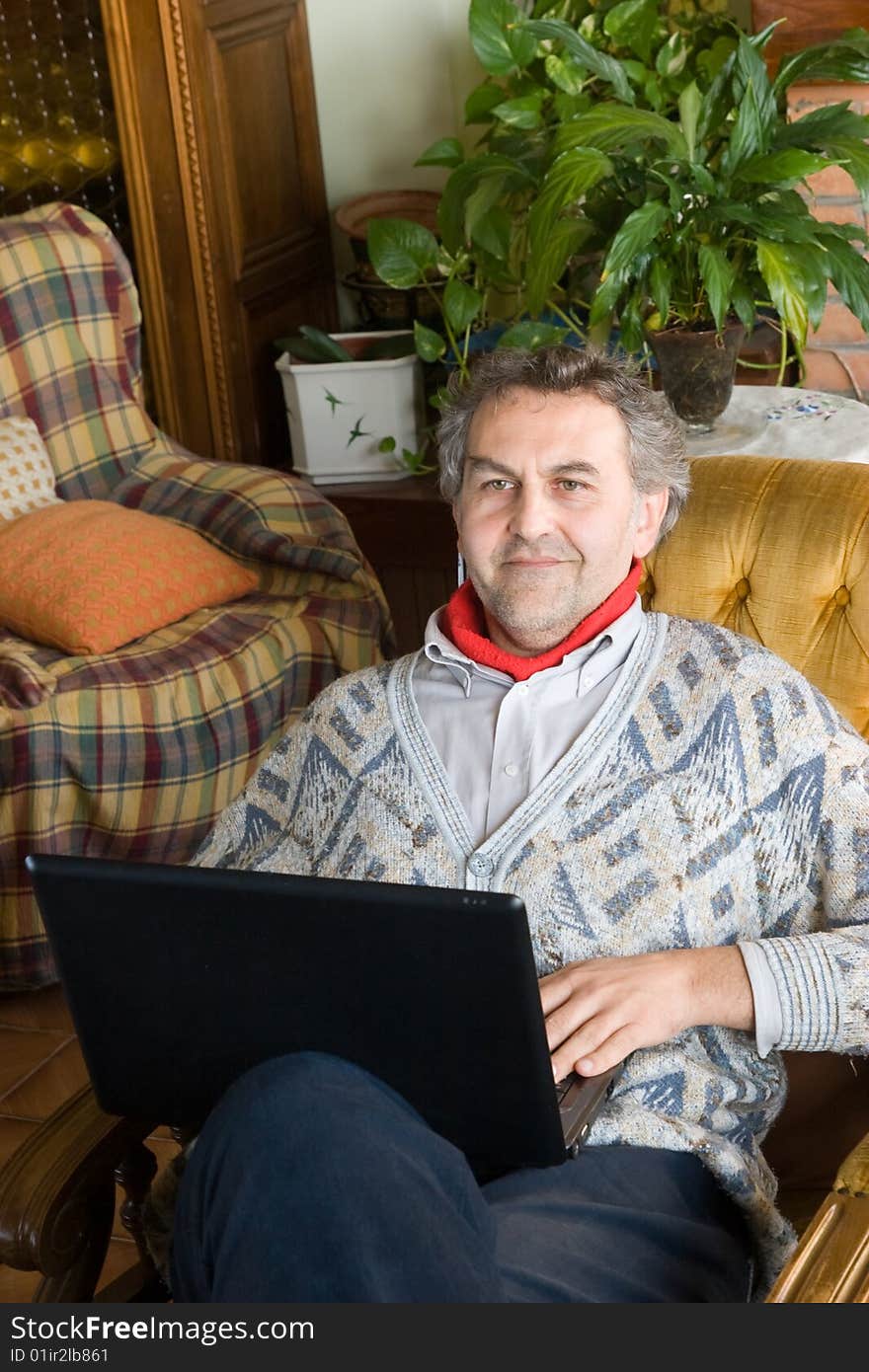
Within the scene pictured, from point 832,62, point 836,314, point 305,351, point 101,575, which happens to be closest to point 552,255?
point 832,62

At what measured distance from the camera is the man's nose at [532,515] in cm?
158

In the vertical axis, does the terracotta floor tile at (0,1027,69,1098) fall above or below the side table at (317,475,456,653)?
below

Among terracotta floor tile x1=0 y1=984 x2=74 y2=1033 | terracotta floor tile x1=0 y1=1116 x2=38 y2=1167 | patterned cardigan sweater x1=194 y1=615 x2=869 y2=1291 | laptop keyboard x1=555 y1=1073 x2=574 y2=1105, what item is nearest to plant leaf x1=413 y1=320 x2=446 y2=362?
terracotta floor tile x1=0 y1=984 x2=74 y2=1033

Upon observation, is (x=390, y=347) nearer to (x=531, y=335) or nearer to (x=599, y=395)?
(x=531, y=335)

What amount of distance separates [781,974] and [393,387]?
2157 mm

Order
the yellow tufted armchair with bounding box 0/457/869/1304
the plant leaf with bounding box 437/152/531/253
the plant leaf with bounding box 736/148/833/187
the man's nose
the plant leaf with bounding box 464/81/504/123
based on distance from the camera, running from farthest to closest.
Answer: the plant leaf with bounding box 464/81/504/123 → the plant leaf with bounding box 437/152/531/253 → the plant leaf with bounding box 736/148/833/187 → the man's nose → the yellow tufted armchair with bounding box 0/457/869/1304

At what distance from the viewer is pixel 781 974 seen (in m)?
1.39

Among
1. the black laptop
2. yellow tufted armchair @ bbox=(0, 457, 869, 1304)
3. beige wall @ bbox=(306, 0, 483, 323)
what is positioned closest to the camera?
the black laptop

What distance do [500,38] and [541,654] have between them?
5.77ft

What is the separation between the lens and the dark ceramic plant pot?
2.38m

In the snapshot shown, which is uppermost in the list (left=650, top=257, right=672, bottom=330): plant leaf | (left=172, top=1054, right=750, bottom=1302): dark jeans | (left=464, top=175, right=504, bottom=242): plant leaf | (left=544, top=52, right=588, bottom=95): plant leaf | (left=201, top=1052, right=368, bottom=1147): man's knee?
(left=544, top=52, right=588, bottom=95): plant leaf

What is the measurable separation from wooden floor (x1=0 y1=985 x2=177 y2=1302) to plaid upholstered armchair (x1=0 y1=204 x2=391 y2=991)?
0.05 metres

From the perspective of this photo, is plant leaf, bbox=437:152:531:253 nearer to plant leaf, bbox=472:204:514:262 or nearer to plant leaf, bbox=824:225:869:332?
plant leaf, bbox=472:204:514:262

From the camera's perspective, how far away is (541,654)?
5.29ft
